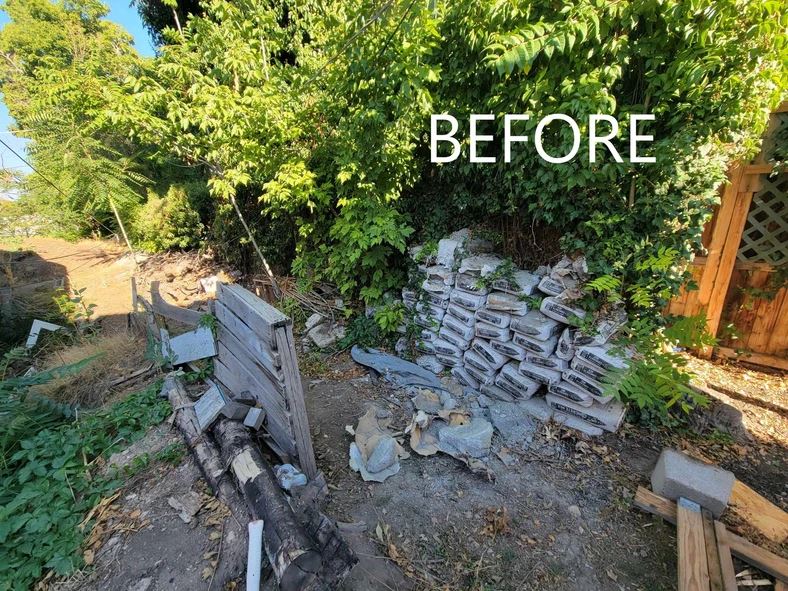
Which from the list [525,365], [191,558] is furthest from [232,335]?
[525,365]

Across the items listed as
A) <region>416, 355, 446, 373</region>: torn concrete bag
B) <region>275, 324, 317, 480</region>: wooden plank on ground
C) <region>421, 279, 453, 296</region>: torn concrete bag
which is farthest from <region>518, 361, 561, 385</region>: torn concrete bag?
<region>275, 324, 317, 480</region>: wooden plank on ground

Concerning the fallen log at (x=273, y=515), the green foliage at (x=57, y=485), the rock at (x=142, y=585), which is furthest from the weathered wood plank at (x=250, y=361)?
the rock at (x=142, y=585)

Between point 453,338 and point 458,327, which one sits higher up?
point 458,327

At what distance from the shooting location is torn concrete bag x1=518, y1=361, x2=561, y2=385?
8.75ft

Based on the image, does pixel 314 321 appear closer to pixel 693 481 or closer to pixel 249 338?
pixel 249 338

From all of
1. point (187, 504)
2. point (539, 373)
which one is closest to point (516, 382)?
point (539, 373)

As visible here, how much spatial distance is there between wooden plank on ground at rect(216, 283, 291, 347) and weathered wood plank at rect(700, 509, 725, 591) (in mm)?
2467

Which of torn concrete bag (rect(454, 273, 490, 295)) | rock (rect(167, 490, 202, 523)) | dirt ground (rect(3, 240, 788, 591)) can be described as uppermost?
torn concrete bag (rect(454, 273, 490, 295))

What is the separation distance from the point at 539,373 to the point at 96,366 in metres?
4.17

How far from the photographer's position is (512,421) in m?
2.74

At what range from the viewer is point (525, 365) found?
2.80m

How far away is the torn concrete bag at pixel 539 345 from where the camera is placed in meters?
2.66

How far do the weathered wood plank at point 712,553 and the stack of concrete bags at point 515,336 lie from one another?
2.27 ft

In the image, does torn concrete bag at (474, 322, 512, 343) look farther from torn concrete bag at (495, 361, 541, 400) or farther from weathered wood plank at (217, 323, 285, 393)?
weathered wood plank at (217, 323, 285, 393)
